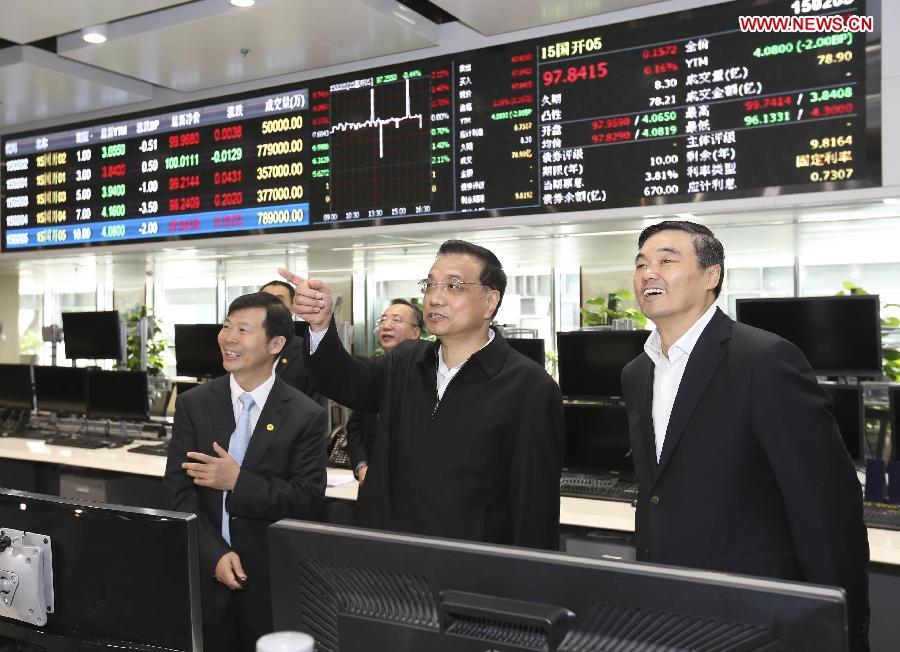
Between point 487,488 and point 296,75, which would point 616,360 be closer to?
point 487,488

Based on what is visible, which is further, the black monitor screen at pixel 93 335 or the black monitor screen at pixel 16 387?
the black monitor screen at pixel 16 387

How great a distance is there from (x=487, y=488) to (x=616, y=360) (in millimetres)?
1580

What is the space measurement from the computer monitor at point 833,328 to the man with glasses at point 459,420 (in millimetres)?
1507

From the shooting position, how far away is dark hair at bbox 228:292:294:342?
2.43m

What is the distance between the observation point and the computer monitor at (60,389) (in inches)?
196

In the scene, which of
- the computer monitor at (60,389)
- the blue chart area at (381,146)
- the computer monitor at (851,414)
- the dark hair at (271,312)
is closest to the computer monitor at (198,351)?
the computer monitor at (60,389)

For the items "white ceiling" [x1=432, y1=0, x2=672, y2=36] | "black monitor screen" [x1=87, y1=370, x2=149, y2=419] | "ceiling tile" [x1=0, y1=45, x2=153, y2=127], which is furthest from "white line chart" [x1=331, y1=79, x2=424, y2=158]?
"black monitor screen" [x1=87, y1=370, x2=149, y2=419]

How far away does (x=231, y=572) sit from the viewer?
213 centimetres

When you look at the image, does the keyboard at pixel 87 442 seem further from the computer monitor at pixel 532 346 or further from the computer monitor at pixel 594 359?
the computer monitor at pixel 594 359

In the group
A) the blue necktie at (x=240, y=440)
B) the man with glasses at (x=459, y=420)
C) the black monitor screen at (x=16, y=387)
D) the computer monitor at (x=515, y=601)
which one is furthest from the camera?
the black monitor screen at (x=16, y=387)

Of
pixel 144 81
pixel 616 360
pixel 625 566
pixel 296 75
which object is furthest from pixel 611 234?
pixel 625 566

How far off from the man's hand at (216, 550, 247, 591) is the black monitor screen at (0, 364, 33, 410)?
145 inches

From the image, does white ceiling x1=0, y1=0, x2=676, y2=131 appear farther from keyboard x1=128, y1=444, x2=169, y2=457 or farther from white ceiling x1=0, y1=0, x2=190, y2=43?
keyboard x1=128, y1=444, x2=169, y2=457

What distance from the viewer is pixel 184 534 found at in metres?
1.04
